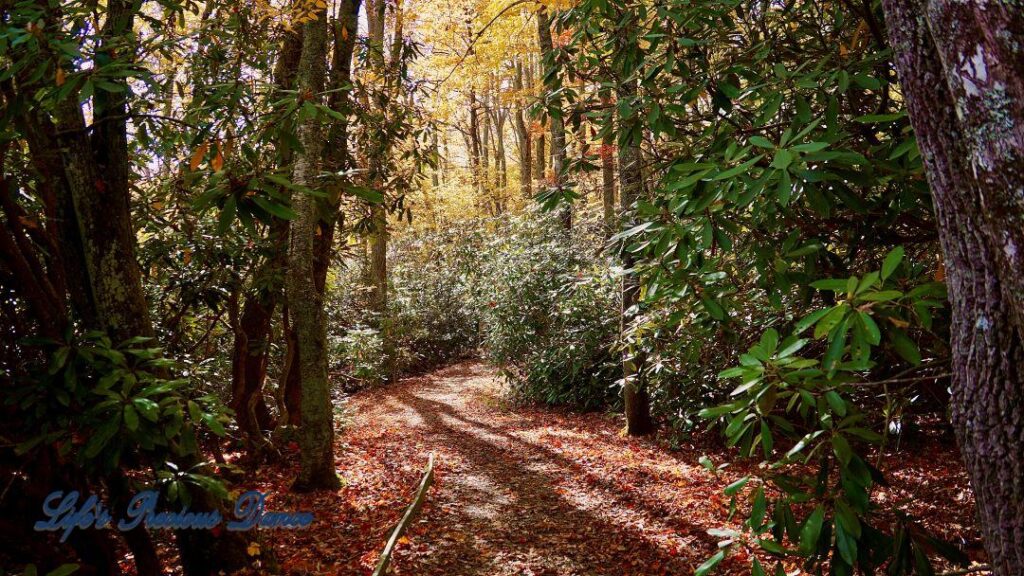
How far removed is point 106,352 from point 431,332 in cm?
1458

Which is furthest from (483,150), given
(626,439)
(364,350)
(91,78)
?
(91,78)

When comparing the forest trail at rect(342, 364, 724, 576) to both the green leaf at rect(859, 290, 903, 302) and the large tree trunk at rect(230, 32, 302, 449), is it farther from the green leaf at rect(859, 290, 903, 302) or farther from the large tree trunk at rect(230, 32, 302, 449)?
the green leaf at rect(859, 290, 903, 302)

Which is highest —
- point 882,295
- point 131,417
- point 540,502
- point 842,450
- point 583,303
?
point 882,295

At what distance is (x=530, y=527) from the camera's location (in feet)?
17.3

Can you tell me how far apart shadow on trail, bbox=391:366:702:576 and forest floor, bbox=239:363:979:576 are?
0.02 m

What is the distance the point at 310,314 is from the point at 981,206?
202 inches

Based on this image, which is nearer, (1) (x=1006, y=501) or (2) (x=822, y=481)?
(1) (x=1006, y=501)

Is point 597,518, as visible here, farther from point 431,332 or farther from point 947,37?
point 431,332

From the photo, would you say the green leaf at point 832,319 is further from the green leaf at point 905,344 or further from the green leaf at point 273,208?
the green leaf at point 273,208

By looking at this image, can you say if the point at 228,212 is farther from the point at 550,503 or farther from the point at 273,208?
the point at 550,503

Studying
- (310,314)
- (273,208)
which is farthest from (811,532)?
(310,314)

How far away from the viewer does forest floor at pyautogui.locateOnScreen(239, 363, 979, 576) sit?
4496 millimetres

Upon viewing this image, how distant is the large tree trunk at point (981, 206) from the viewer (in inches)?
56.0

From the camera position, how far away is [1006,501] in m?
1.63
